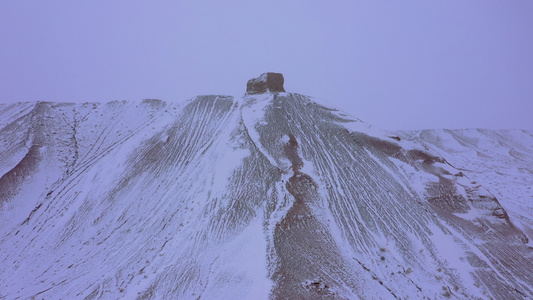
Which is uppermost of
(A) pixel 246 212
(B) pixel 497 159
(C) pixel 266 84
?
(C) pixel 266 84

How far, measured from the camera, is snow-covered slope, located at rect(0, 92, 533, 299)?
10.5 meters

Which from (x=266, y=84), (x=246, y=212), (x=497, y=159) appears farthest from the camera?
(x=497, y=159)

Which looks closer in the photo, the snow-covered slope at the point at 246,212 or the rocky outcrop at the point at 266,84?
the snow-covered slope at the point at 246,212

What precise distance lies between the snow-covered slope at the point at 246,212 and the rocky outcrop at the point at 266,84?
1.94m

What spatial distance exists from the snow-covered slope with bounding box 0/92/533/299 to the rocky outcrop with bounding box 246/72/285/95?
194 centimetres

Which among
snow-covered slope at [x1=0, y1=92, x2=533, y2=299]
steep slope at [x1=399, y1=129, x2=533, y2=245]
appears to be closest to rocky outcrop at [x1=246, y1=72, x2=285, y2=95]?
snow-covered slope at [x1=0, y1=92, x2=533, y2=299]

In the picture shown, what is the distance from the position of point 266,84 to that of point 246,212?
1291 cm

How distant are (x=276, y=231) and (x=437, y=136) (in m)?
27.2

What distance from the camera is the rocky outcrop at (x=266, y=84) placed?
23.2m

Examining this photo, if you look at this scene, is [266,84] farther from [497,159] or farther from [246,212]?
[497,159]

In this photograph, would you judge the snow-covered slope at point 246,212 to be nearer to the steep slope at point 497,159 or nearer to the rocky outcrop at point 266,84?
the steep slope at point 497,159

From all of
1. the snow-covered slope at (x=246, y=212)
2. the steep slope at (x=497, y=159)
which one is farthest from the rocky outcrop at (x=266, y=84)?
the steep slope at (x=497, y=159)

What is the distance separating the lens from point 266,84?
23297 mm

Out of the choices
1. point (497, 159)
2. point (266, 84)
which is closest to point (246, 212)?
point (266, 84)
